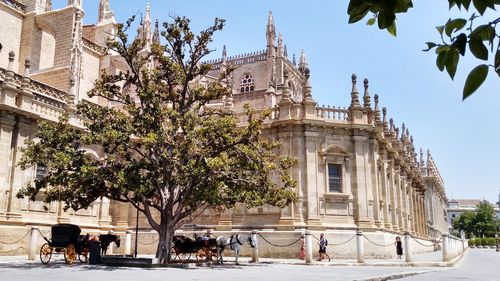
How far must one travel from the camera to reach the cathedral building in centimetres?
2089

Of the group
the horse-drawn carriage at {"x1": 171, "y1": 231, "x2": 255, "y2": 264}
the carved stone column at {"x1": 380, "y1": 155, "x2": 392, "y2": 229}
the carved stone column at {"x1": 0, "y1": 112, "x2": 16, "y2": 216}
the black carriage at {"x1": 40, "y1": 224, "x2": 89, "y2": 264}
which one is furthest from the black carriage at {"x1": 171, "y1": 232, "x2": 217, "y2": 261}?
the carved stone column at {"x1": 380, "y1": 155, "x2": 392, "y2": 229}

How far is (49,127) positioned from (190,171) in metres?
5.37

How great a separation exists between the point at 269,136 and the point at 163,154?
10954mm

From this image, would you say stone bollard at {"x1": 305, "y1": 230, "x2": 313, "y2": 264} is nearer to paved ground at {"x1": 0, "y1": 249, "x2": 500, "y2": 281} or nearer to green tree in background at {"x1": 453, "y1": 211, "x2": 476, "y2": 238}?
paved ground at {"x1": 0, "y1": 249, "x2": 500, "y2": 281}

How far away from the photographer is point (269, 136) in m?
25.5

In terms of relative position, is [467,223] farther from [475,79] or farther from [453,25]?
[475,79]

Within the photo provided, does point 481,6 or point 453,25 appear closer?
point 481,6

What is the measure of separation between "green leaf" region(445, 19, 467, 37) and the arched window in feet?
201

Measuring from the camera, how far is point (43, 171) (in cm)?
2248

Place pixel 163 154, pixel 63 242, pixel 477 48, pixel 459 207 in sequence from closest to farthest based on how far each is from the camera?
pixel 477 48
pixel 163 154
pixel 63 242
pixel 459 207

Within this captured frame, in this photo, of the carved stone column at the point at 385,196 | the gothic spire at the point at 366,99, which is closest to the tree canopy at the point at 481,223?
the carved stone column at the point at 385,196

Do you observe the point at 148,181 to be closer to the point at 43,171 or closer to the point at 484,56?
the point at 43,171

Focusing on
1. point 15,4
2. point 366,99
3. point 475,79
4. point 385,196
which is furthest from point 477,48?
point 15,4

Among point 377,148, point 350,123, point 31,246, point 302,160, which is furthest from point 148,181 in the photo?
point 377,148
